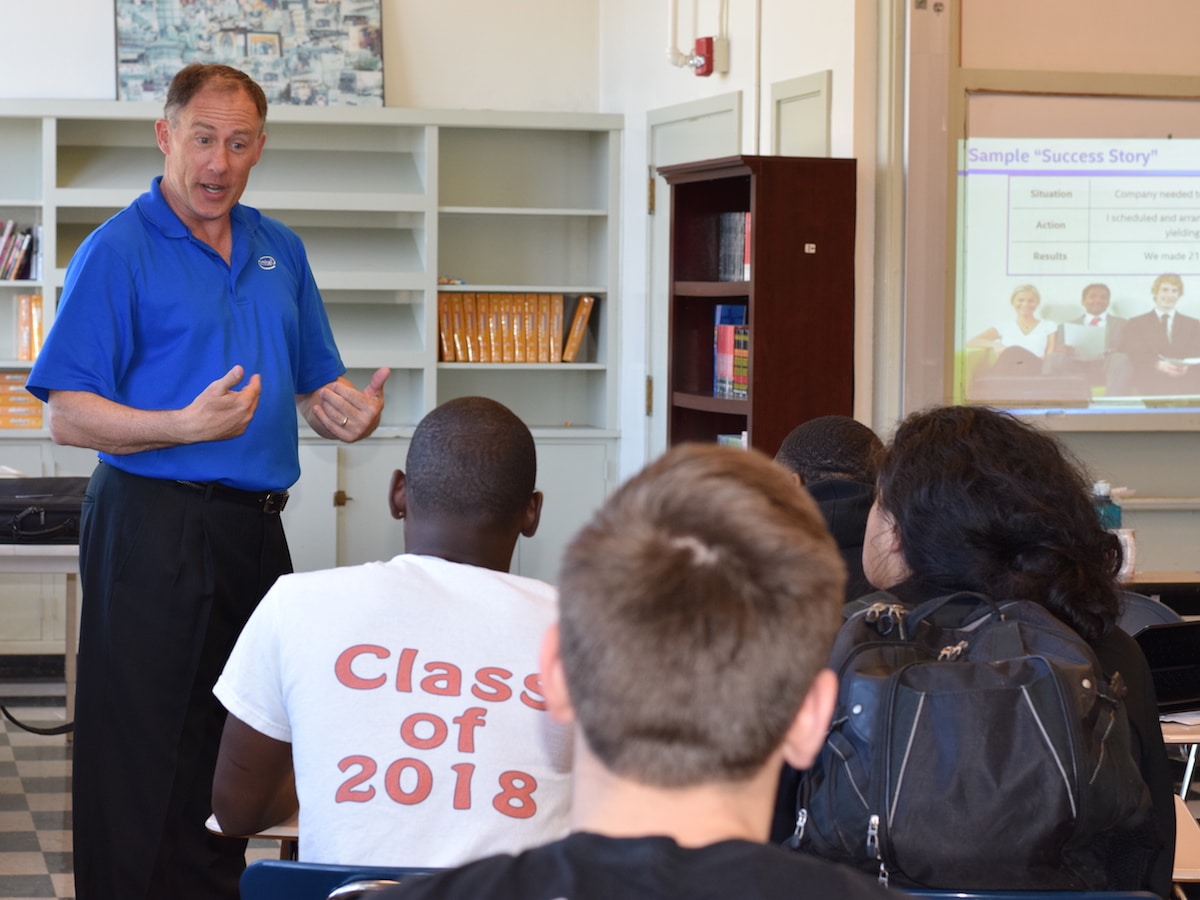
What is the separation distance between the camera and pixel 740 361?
436cm

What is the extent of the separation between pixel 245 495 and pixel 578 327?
147 inches

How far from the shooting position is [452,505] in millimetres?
1661

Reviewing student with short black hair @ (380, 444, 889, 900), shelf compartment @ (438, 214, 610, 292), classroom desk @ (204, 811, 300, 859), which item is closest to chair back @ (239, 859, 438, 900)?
classroom desk @ (204, 811, 300, 859)

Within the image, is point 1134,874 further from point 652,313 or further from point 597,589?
point 652,313

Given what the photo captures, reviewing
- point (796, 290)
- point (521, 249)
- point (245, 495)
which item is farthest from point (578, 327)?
point (245, 495)

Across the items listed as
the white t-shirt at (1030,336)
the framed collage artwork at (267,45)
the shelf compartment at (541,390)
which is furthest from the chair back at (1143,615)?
the framed collage artwork at (267,45)

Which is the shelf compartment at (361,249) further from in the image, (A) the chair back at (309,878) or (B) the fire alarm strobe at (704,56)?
(A) the chair back at (309,878)

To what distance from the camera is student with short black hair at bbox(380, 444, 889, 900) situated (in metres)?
0.78

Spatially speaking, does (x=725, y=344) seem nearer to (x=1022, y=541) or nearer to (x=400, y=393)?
(x=400, y=393)

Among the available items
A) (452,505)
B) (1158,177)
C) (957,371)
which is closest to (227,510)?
(452,505)

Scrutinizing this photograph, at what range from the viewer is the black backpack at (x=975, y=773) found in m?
1.39

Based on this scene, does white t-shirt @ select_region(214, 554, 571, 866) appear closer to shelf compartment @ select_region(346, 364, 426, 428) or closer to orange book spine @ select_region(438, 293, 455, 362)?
orange book spine @ select_region(438, 293, 455, 362)

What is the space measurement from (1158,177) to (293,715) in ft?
12.1

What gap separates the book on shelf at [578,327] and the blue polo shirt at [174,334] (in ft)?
11.7
